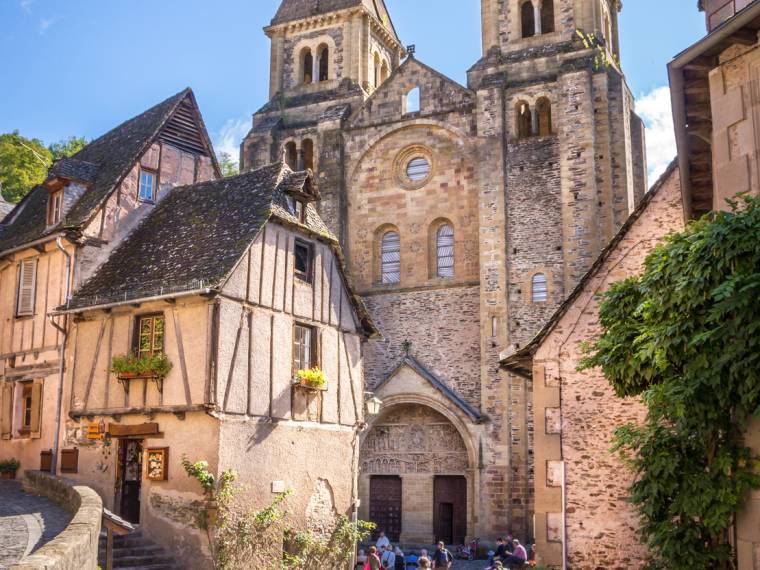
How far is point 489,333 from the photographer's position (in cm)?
2606

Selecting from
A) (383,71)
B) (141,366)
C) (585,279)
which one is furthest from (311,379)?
(383,71)

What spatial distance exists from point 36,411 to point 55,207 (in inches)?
165

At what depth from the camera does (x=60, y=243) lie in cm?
1716

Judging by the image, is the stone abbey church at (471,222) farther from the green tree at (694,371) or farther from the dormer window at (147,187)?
the green tree at (694,371)

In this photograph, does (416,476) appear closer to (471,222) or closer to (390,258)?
(390,258)

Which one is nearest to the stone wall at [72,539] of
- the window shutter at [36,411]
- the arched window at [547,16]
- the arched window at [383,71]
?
the window shutter at [36,411]

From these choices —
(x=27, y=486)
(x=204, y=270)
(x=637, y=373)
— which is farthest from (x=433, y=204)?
(x=637, y=373)

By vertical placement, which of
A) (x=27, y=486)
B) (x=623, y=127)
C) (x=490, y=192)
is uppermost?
(x=623, y=127)

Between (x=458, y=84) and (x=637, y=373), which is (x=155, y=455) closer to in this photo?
(x=637, y=373)

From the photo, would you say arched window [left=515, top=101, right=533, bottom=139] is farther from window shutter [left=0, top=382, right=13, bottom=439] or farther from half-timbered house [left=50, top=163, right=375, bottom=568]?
window shutter [left=0, top=382, right=13, bottom=439]

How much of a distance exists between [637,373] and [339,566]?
31.9 ft

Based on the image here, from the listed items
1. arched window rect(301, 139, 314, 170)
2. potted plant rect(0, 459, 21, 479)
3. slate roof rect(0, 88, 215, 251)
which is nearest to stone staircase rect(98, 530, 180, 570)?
potted plant rect(0, 459, 21, 479)

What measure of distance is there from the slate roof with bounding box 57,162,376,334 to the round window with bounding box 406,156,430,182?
10.9 m

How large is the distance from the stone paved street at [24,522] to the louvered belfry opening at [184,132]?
A: 7750mm
